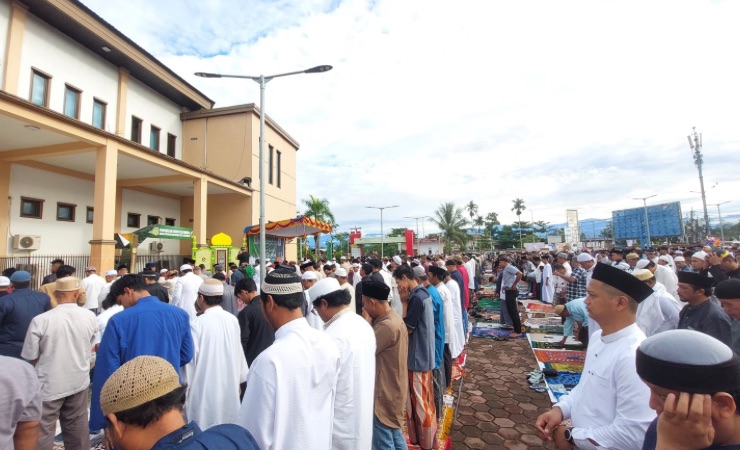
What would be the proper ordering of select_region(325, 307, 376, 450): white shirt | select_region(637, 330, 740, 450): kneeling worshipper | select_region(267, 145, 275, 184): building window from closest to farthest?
select_region(637, 330, 740, 450): kneeling worshipper → select_region(325, 307, 376, 450): white shirt → select_region(267, 145, 275, 184): building window

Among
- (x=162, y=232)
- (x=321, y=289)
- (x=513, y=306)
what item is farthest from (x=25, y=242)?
(x=513, y=306)

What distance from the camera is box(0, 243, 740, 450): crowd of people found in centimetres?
112

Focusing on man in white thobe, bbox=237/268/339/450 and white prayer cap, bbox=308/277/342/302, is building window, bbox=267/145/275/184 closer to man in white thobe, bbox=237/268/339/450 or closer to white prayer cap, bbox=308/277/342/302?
white prayer cap, bbox=308/277/342/302

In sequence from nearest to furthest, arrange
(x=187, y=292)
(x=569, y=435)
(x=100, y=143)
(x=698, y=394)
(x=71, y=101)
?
(x=698, y=394) → (x=569, y=435) → (x=187, y=292) → (x=100, y=143) → (x=71, y=101)

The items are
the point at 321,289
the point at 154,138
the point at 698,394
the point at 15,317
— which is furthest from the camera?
the point at 154,138

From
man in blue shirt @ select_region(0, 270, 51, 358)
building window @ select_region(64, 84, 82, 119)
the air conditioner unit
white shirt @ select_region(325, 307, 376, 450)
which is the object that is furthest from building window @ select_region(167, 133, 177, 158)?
white shirt @ select_region(325, 307, 376, 450)

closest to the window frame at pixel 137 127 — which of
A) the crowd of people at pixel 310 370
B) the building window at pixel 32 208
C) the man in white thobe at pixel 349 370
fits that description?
the building window at pixel 32 208

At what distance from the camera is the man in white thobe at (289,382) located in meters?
1.66

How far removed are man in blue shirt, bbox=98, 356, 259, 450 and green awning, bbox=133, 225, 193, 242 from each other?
11317mm

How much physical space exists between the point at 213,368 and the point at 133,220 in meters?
15.0

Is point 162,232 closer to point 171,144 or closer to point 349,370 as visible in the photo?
point 171,144

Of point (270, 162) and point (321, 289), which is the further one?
point (270, 162)

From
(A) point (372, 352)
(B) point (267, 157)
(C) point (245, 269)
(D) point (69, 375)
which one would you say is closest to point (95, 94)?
(B) point (267, 157)

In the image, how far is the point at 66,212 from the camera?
1213 cm
